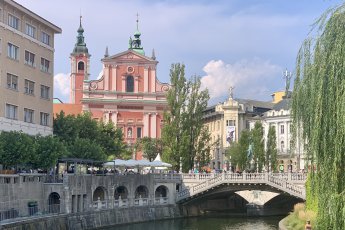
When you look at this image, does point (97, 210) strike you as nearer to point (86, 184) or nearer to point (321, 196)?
point (86, 184)

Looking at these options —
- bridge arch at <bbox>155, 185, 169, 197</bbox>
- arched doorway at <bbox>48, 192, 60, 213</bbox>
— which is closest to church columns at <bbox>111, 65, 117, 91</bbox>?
bridge arch at <bbox>155, 185, 169, 197</bbox>

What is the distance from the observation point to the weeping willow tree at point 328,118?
23.0m

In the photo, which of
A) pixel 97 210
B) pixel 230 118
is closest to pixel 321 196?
pixel 97 210

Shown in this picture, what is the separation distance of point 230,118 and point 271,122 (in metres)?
9.41

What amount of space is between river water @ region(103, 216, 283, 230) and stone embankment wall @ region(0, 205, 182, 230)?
3.47ft

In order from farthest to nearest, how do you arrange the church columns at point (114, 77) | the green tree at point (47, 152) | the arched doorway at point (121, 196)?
the church columns at point (114, 77) → the arched doorway at point (121, 196) → the green tree at point (47, 152)

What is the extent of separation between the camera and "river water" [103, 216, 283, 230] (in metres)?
59.4

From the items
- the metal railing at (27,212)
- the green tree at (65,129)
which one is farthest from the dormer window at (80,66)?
the metal railing at (27,212)

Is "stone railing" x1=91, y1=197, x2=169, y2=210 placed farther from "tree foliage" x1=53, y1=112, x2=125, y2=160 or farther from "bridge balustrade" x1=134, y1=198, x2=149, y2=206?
"tree foliage" x1=53, y1=112, x2=125, y2=160

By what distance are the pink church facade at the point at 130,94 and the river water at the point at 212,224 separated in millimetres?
44261

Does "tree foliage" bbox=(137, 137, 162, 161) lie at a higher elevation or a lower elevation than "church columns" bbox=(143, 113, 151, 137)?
lower

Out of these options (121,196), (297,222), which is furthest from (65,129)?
(297,222)

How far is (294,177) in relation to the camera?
6631 centimetres

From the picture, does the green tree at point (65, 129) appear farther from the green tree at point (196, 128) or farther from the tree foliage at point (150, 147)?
the tree foliage at point (150, 147)
